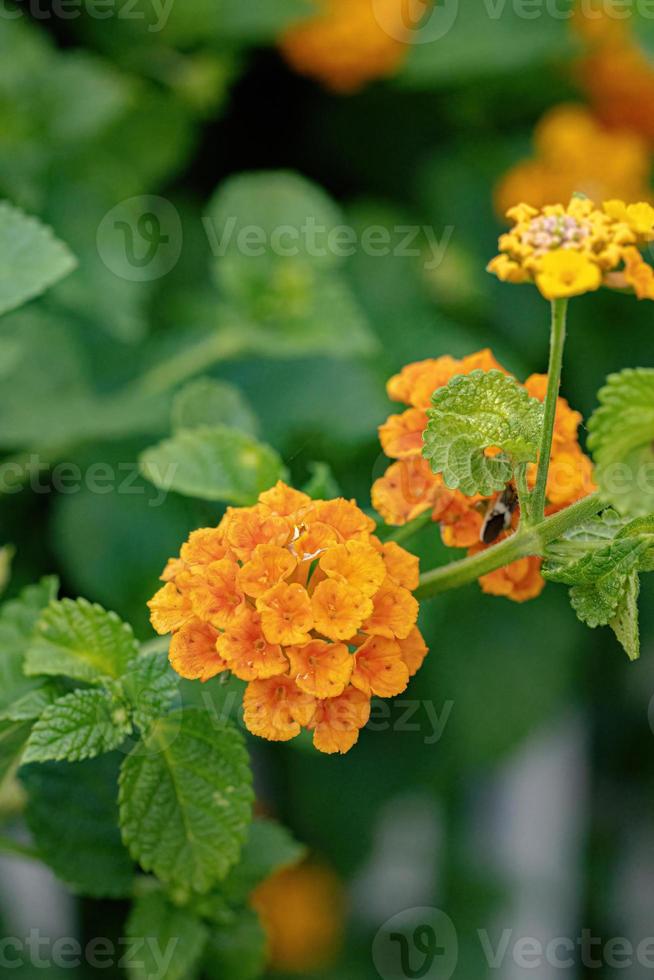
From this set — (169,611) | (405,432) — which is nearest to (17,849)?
(169,611)

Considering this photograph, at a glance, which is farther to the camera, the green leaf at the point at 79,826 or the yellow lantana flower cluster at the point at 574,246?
the green leaf at the point at 79,826

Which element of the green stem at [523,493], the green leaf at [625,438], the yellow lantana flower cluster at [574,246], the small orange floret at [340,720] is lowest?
the small orange floret at [340,720]

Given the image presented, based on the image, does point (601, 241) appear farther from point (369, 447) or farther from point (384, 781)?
point (384, 781)

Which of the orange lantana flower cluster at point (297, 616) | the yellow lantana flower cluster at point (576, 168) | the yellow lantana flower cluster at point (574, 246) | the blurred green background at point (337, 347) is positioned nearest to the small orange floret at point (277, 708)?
the orange lantana flower cluster at point (297, 616)

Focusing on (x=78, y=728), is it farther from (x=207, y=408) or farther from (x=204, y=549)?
(x=207, y=408)

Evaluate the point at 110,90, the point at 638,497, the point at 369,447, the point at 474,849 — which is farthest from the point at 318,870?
the point at 638,497

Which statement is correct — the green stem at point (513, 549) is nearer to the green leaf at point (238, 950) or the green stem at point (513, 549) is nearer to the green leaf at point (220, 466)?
the green leaf at point (220, 466)
